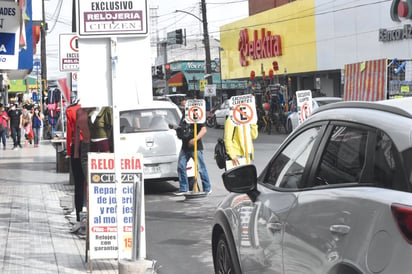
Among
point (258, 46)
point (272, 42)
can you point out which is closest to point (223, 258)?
point (272, 42)

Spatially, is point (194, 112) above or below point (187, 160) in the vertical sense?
above

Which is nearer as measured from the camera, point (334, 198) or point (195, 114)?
point (334, 198)

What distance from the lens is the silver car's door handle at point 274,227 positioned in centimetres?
417

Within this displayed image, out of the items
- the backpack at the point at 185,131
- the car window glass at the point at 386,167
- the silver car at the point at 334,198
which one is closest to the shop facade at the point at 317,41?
the backpack at the point at 185,131

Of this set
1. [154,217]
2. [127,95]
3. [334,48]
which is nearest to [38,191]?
[154,217]

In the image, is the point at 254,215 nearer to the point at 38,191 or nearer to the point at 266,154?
the point at 38,191

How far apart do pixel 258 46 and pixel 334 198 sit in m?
42.9

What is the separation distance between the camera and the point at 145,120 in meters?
13.9

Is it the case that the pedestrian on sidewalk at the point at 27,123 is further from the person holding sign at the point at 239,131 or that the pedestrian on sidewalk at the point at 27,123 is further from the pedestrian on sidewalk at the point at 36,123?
the person holding sign at the point at 239,131

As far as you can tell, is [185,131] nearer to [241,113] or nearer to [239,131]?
[239,131]

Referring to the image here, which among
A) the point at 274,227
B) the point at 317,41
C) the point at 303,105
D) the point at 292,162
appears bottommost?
the point at 274,227

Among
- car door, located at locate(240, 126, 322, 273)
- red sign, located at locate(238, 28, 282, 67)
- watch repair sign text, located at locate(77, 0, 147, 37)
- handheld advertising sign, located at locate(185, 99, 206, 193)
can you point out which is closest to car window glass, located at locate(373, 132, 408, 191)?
car door, located at locate(240, 126, 322, 273)

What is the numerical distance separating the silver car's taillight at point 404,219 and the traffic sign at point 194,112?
9831 millimetres

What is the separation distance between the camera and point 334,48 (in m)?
34.9
